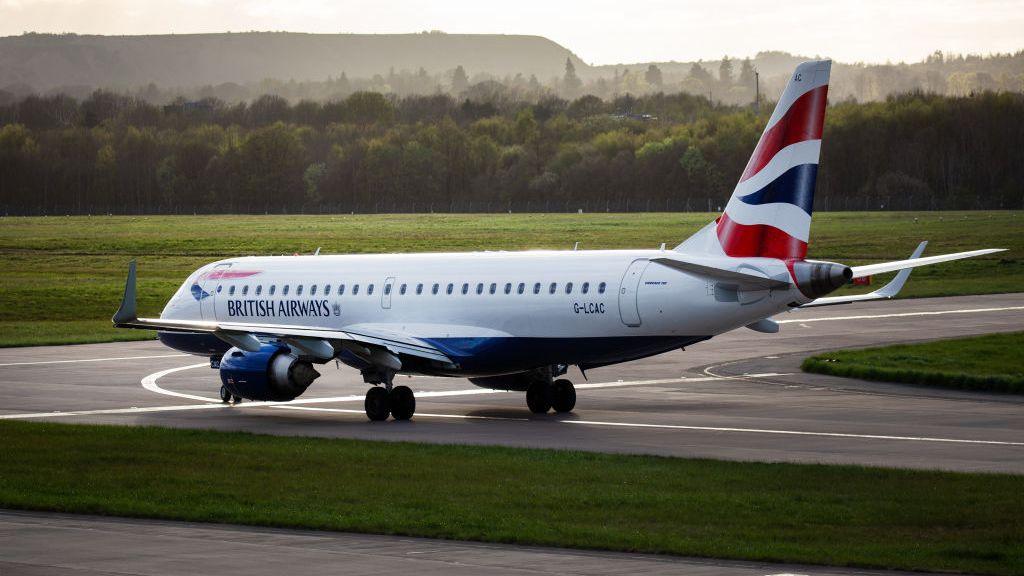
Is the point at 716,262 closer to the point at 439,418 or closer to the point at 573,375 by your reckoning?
the point at 439,418

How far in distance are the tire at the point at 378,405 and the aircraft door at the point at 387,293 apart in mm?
3193

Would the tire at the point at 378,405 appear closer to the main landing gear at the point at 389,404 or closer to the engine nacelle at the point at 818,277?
the main landing gear at the point at 389,404

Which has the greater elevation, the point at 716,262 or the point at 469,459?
the point at 716,262

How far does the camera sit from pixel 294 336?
3300 centimetres

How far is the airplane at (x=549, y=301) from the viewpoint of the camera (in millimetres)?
30984

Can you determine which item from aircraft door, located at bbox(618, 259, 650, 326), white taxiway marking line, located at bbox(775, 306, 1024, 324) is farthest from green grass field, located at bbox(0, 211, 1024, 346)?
aircraft door, located at bbox(618, 259, 650, 326)

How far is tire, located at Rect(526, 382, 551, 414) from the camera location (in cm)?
3447

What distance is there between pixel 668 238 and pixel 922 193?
68.2 m

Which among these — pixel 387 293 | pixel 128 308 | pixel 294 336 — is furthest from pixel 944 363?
pixel 128 308

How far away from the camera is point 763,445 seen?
27906mm

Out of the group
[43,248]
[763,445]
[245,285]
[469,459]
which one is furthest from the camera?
[43,248]

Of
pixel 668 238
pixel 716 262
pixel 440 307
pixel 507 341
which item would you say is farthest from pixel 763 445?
pixel 668 238

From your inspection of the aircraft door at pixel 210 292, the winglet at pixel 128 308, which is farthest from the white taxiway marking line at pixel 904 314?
the winglet at pixel 128 308

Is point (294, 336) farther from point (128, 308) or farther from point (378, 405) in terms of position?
point (128, 308)
